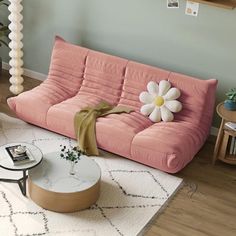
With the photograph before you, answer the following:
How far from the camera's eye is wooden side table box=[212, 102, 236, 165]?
4.39 meters

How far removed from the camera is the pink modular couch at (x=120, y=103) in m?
4.32

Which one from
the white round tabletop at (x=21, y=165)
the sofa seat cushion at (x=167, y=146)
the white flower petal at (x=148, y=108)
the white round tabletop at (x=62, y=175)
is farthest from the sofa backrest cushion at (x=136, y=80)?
the white round tabletop at (x=21, y=165)

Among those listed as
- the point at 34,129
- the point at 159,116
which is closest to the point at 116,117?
the point at 159,116

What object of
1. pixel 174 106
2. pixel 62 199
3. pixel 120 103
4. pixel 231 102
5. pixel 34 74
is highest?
pixel 231 102

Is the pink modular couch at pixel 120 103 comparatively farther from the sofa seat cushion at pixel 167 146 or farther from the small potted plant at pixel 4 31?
the small potted plant at pixel 4 31

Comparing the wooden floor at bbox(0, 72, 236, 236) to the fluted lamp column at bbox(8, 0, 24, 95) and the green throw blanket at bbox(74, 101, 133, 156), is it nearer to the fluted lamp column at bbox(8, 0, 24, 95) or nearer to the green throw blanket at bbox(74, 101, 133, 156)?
the green throw blanket at bbox(74, 101, 133, 156)

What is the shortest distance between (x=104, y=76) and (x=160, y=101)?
2.07ft

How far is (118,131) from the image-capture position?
440cm

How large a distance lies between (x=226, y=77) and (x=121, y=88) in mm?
949

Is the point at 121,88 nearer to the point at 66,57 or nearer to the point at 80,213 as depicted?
the point at 66,57

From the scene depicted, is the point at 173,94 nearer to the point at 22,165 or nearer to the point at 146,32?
the point at 146,32

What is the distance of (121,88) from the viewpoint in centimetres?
491

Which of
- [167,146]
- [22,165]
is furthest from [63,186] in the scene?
[167,146]

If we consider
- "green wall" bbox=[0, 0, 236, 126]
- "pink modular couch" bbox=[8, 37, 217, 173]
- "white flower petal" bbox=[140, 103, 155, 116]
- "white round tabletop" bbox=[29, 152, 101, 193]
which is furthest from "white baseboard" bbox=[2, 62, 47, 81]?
"white round tabletop" bbox=[29, 152, 101, 193]
